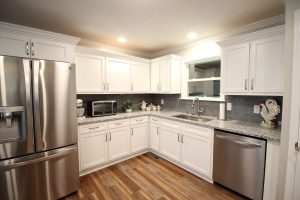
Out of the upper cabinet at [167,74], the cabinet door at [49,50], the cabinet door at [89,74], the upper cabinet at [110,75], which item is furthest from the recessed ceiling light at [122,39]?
the cabinet door at [49,50]

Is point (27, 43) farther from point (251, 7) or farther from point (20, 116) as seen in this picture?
point (251, 7)

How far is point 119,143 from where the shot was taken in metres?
2.85

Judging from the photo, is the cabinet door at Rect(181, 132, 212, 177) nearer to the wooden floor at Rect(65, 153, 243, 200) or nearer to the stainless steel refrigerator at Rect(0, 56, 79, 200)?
the wooden floor at Rect(65, 153, 243, 200)

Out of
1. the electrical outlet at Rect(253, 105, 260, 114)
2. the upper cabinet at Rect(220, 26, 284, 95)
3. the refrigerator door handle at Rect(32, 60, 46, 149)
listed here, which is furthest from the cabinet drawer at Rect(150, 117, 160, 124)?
the refrigerator door handle at Rect(32, 60, 46, 149)

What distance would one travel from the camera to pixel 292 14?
4.59 ft

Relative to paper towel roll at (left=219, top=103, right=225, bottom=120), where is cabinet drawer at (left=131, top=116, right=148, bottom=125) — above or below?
below

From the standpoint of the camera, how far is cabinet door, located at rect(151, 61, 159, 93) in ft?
11.7

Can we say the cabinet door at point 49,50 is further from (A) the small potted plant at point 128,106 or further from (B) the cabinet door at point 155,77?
(B) the cabinet door at point 155,77

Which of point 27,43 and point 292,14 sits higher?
point 292,14

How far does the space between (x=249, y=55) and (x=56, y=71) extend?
2661 millimetres

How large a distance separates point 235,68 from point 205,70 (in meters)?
0.94

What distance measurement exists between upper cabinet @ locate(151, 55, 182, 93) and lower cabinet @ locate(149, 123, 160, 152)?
0.89 metres

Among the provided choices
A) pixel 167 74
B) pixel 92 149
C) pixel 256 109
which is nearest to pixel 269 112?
pixel 256 109

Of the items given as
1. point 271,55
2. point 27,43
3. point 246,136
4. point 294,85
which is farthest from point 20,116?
point 271,55
